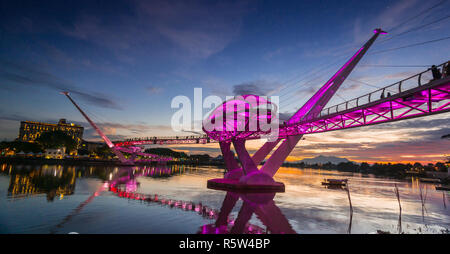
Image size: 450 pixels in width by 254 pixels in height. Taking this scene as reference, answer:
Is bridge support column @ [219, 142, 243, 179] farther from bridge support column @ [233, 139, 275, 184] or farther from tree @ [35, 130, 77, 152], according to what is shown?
tree @ [35, 130, 77, 152]

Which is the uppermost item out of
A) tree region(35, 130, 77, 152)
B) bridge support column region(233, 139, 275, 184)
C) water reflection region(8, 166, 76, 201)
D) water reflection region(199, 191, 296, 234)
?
tree region(35, 130, 77, 152)

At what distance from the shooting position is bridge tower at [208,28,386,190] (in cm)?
2899

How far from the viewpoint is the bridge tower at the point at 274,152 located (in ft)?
95.1

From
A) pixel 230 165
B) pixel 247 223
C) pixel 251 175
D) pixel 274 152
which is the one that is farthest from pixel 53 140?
pixel 247 223

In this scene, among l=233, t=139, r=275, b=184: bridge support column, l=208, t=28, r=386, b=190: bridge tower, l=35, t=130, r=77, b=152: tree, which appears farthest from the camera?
l=35, t=130, r=77, b=152: tree

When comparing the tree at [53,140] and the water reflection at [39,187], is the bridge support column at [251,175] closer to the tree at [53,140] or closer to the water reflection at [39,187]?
the water reflection at [39,187]

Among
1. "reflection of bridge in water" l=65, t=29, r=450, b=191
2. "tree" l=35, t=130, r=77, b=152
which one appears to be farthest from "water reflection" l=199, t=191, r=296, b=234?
"tree" l=35, t=130, r=77, b=152

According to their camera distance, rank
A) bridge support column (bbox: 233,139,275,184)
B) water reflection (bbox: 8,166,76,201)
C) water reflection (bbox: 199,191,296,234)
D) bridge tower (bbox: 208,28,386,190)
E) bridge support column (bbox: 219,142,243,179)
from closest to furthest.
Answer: water reflection (bbox: 199,191,296,234)
water reflection (bbox: 8,166,76,201)
bridge support column (bbox: 233,139,275,184)
bridge tower (bbox: 208,28,386,190)
bridge support column (bbox: 219,142,243,179)

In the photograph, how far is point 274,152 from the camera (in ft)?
104

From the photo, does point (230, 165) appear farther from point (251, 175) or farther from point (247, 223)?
point (247, 223)

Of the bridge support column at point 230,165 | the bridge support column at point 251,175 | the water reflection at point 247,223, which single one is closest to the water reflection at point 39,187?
the water reflection at point 247,223

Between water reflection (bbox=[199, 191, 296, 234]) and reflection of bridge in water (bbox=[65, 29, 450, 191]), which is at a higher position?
reflection of bridge in water (bbox=[65, 29, 450, 191])

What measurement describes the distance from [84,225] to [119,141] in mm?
102760
